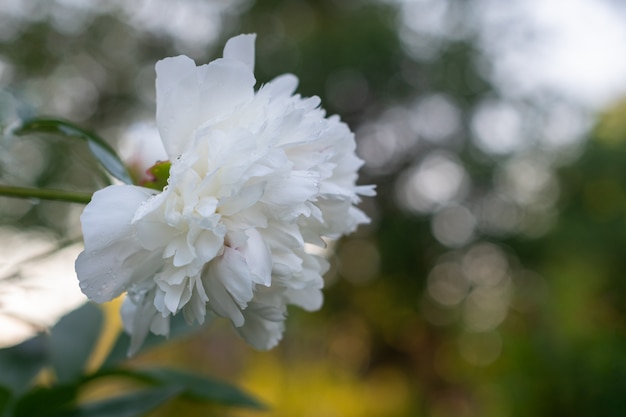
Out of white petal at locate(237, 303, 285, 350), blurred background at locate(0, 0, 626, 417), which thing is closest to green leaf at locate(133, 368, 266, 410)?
white petal at locate(237, 303, 285, 350)

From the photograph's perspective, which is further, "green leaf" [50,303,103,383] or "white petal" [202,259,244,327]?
"green leaf" [50,303,103,383]

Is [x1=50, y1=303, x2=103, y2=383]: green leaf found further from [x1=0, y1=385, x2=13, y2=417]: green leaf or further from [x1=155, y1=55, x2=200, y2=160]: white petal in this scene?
[x1=155, y1=55, x2=200, y2=160]: white petal

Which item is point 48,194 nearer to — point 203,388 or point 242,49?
point 242,49

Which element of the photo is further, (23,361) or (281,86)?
(23,361)

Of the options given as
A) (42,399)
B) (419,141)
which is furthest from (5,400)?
(419,141)

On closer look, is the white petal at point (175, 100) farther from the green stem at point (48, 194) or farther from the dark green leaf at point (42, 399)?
the dark green leaf at point (42, 399)

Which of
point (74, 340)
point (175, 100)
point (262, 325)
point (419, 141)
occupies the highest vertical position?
point (175, 100)
